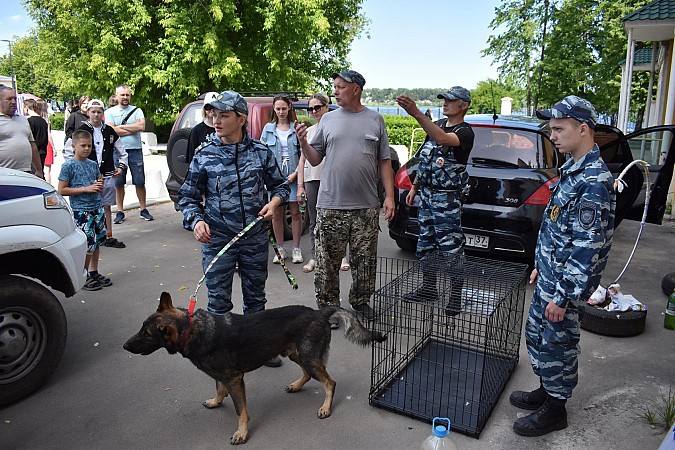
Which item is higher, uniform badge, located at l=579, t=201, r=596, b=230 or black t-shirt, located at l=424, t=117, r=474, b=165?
black t-shirt, located at l=424, t=117, r=474, b=165

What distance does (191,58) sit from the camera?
53.9 ft

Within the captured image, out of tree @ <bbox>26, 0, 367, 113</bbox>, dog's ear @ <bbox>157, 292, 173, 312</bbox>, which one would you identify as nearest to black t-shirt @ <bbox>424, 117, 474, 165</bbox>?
dog's ear @ <bbox>157, 292, 173, 312</bbox>

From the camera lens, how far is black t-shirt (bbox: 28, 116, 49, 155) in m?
8.19

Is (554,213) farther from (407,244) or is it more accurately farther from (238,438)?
(407,244)

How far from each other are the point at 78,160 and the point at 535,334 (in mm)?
4768

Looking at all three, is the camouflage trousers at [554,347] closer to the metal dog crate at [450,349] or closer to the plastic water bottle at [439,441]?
the metal dog crate at [450,349]

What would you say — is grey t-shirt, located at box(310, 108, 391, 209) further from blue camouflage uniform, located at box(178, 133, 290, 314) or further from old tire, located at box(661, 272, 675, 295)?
old tire, located at box(661, 272, 675, 295)

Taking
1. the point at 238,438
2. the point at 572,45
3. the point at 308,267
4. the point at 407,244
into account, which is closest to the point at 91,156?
the point at 308,267

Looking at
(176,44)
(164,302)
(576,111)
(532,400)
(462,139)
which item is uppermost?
(176,44)

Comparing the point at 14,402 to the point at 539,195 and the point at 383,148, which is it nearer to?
the point at 383,148

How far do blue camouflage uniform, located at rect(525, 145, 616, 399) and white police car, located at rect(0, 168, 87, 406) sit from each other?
131 inches

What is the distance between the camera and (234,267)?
3697mm

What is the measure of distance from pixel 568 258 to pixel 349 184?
79.0 inches

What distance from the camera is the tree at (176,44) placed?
16.5m
